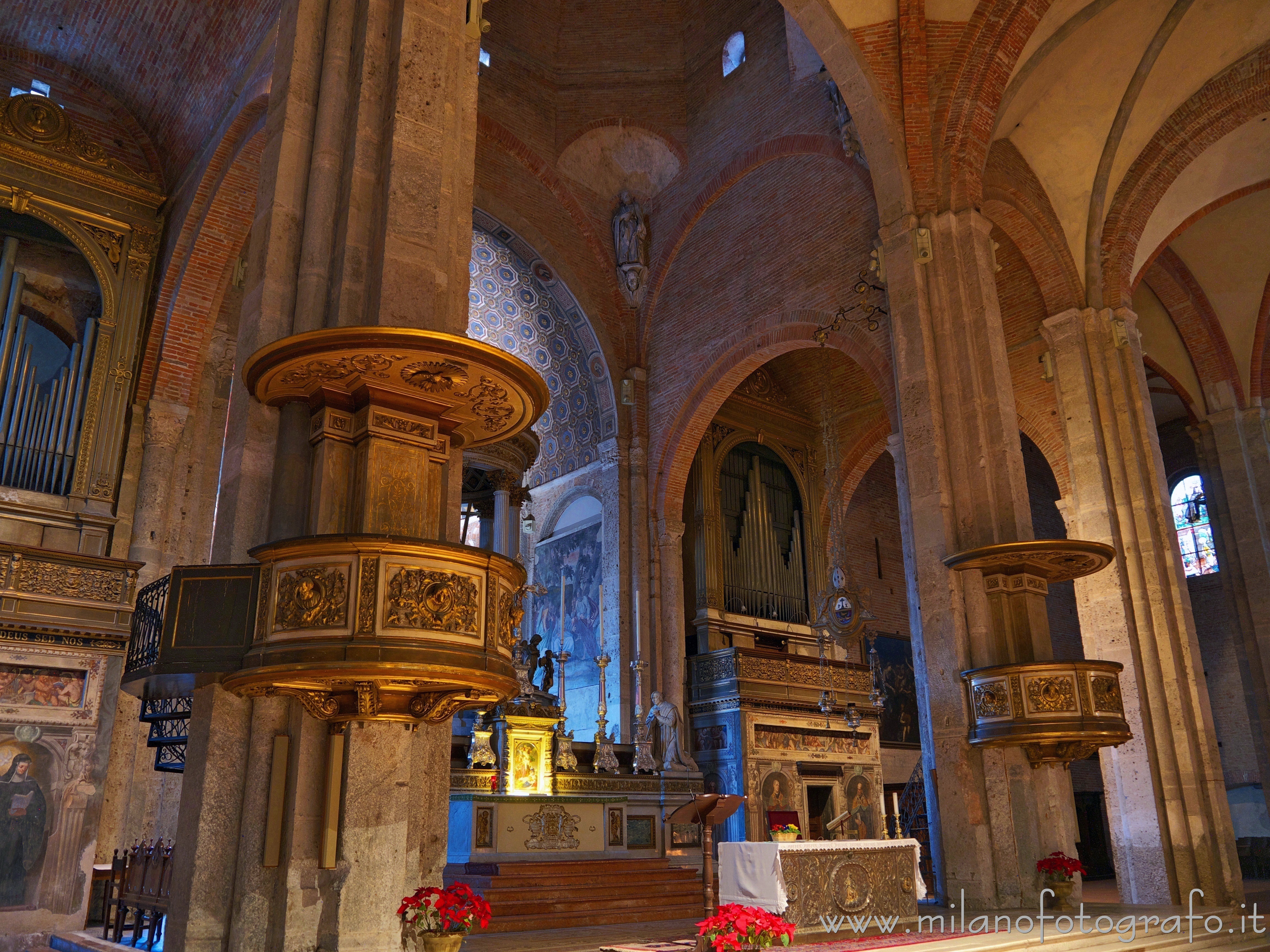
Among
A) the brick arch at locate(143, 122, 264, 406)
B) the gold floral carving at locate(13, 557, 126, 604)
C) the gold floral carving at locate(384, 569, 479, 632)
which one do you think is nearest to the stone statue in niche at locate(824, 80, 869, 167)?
the brick arch at locate(143, 122, 264, 406)

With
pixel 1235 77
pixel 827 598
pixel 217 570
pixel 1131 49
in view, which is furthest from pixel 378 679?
pixel 1235 77

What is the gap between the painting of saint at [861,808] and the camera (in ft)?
48.9

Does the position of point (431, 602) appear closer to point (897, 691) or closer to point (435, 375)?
point (435, 375)

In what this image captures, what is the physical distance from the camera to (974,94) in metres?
10.4

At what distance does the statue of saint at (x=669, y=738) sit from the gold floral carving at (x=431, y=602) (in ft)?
27.5

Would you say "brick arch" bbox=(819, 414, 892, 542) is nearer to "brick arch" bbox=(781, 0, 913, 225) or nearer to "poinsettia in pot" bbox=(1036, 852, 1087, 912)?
"brick arch" bbox=(781, 0, 913, 225)

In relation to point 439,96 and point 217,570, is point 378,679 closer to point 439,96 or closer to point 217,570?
point 217,570

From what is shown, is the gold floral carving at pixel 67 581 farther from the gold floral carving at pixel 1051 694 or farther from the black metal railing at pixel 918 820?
the black metal railing at pixel 918 820

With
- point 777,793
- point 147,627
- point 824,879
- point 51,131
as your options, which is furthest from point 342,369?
point 777,793

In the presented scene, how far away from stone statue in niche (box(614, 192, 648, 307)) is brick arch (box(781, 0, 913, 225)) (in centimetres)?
560

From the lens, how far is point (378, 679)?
14.8 ft

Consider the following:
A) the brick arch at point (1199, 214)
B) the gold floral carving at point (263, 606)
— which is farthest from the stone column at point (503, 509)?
the brick arch at point (1199, 214)

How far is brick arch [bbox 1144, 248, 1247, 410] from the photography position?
15531mm

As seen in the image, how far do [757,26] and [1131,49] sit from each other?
5.35 m
